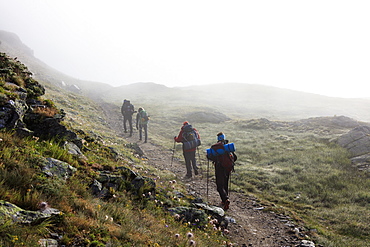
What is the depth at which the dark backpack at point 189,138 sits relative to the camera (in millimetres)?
11781

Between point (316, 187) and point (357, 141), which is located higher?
point (357, 141)

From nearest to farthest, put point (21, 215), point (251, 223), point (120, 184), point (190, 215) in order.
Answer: point (21, 215) → point (120, 184) → point (190, 215) → point (251, 223)

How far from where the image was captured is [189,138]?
38.9 feet

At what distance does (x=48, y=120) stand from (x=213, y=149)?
6.09 meters

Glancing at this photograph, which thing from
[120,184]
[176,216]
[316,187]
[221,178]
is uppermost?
[120,184]

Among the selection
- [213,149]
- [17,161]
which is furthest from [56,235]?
[213,149]

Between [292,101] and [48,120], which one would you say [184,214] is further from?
[292,101]

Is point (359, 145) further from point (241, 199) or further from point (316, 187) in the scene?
point (241, 199)

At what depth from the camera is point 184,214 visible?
596 centimetres

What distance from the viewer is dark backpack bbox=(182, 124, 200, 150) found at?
11781 millimetres

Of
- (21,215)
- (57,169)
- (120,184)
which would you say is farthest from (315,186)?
(21,215)

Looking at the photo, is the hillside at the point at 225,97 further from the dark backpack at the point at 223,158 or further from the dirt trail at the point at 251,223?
the dark backpack at the point at 223,158

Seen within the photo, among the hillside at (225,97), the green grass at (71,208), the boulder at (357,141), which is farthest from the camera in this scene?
the hillside at (225,97)

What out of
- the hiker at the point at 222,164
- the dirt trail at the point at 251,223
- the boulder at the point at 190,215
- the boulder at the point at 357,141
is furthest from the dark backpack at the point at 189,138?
the boulder at the point at 357,141
